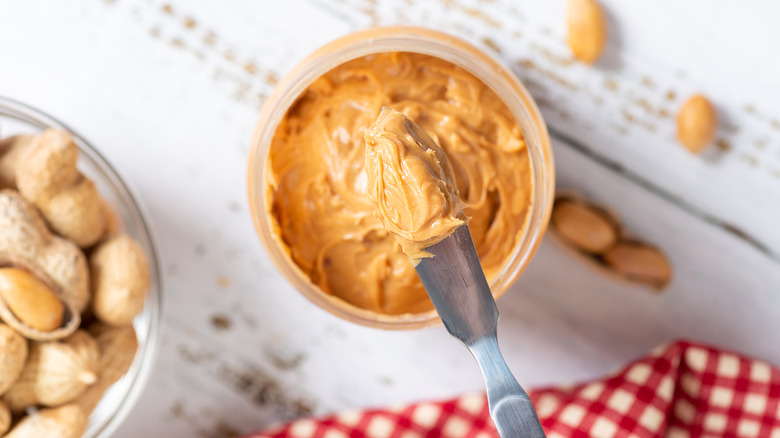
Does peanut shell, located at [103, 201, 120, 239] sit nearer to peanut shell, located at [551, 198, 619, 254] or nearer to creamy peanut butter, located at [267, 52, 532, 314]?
creamy peanut butter, located at [267, 52, 532, 314]

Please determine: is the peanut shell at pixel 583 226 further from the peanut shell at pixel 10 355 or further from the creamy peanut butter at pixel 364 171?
the peanut shell at pixel 10 355

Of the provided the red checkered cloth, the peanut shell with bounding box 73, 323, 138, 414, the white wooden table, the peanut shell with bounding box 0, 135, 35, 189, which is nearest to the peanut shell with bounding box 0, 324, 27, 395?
the peanut shell with bounding box 73, 323, 138, 414

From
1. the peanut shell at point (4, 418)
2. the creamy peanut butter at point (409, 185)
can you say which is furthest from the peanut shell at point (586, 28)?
the peanut shell at point (4, 418)

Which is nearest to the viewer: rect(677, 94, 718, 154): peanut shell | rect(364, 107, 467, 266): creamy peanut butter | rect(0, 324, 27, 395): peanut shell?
rect(364, 107, 467, 266): creamy peanut butter

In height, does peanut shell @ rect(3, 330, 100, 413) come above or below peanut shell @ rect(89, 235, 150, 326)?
below

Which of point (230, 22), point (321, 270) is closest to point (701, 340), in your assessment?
point (321, 270)

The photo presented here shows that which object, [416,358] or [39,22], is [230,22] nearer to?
[39,22]
